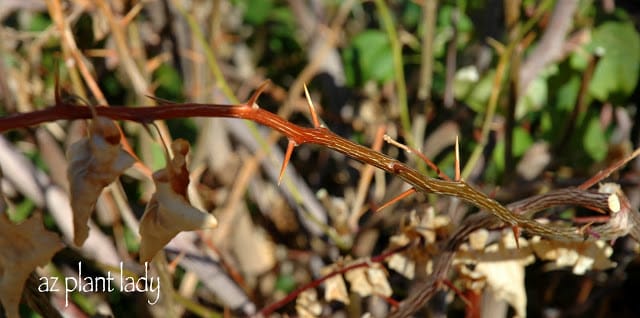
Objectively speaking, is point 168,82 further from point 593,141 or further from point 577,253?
point 577,253

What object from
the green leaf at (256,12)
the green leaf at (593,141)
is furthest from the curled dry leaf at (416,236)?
the green leaf at (256,12)

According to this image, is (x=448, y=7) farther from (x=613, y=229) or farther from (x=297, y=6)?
(x=613, y=229)

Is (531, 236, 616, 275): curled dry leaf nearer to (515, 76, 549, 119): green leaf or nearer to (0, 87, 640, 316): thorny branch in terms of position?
(0, 87, 640, 316): thorny branch

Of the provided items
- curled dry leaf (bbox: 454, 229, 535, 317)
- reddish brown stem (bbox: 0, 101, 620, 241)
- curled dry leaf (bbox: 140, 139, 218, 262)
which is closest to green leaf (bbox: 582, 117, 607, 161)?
curled dry leaf (bbox: 454, 229, 535, 317)

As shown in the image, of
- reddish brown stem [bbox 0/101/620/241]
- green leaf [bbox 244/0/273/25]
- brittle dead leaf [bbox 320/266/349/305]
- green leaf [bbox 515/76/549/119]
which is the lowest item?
brittle dead leaf [bbox 320/266/349/305]

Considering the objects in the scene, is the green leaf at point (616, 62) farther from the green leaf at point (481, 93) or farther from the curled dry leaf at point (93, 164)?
the curled dry leaf at point (93, 164)

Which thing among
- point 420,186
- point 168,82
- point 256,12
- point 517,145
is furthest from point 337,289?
point 256,12

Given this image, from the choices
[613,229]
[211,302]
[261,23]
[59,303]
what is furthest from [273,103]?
[613,229]
